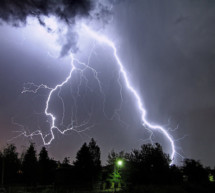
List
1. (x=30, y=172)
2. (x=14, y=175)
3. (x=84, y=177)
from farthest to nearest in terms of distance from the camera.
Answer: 1. (x=14, y=175)
2. (x=30, y=172)
3. (x=84, y=177)

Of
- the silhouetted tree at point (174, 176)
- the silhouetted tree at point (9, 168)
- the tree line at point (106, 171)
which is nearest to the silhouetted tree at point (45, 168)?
the tree line at point (106, 171)

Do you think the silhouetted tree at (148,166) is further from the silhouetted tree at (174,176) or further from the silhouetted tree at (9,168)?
the silhouetted tree at (9,168)

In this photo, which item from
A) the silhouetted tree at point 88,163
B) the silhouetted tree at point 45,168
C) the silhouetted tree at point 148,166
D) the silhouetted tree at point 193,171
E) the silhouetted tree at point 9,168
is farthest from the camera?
the silhouetted tree at point 45,168

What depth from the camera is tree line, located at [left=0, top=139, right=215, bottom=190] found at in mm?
19516

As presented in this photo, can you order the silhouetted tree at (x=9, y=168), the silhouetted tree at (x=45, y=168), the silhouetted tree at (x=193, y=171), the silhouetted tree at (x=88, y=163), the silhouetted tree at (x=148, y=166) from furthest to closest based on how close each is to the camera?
→ 1. the silhouetted tree at (x=45, y=168)
2. the silhouetted tree at (x=9, y=168)
3. the silhouetted tree at (x=88, y=163)
4. the silhouetted tree at (x=193, y=171)
5. the silhouetted tree at (x=148, y=166)

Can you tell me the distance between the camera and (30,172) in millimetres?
36969

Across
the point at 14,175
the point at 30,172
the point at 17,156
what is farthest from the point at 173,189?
the point at 17,156

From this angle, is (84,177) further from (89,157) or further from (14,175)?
(14,175)

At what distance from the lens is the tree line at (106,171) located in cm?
1952

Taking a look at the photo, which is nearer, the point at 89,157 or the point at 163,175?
the point at 163,175

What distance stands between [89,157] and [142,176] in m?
20.3

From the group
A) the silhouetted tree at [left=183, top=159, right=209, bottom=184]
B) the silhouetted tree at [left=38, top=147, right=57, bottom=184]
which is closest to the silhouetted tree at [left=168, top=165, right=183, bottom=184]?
the silhouetted tree at [left=183, top=159, right=209, bottom=184]

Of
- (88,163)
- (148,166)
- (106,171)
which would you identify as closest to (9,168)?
(88,163)

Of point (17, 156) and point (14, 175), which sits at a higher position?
point (17, 156)
